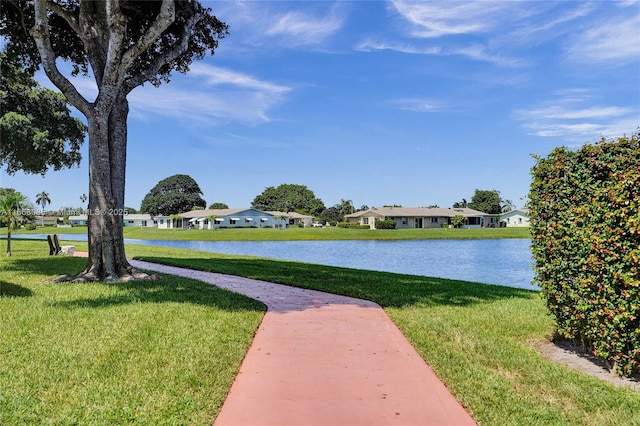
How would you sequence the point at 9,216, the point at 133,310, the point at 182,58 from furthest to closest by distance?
the point at 9,216, the point at 182,58, the point at 133,310

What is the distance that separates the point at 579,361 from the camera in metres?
5.52

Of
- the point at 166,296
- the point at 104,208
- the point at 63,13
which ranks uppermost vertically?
the point at 63,13

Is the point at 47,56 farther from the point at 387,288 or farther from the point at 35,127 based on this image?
the point at 35,127

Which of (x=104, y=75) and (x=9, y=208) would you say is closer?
(x=104, y=75)

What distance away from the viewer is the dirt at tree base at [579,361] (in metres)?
4.84

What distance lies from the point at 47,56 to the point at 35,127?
14082mm

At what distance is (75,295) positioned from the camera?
8.77 m

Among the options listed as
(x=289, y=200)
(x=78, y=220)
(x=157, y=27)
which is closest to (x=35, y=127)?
(x=157, y=27)

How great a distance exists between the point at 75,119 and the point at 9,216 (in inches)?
357

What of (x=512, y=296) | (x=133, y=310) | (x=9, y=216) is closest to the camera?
(x=133, y=310)

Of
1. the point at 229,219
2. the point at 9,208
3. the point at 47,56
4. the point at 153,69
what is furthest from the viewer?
the point at 229,219

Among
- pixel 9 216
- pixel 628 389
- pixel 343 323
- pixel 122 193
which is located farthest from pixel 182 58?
pixel 628 389

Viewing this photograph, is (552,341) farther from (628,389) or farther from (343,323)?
(343,323)

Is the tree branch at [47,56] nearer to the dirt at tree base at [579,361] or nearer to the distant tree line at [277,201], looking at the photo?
the dirt at tree base at [579,361]
